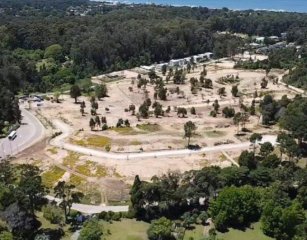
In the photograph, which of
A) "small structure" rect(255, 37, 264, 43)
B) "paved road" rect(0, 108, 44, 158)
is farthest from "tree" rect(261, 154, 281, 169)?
"small structure" rect(255, 37, 264, 43)

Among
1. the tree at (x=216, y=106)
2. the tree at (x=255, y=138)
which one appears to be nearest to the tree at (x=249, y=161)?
the tree at (x=255, y=138)

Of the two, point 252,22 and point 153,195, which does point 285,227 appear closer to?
point 153,195

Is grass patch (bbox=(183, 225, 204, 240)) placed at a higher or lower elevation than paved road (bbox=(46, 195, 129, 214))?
lower

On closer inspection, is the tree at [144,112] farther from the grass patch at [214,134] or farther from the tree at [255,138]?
the tree at [255,138]

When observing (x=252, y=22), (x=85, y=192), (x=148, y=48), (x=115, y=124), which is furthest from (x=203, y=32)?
(x=85, y=192)

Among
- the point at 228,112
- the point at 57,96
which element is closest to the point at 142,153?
the point at 228,112

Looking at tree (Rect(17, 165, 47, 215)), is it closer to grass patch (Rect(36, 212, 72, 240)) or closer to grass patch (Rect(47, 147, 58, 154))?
grass patch (Rect(36, 212, 72, 240))

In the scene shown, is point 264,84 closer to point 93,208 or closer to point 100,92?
point 100,92
